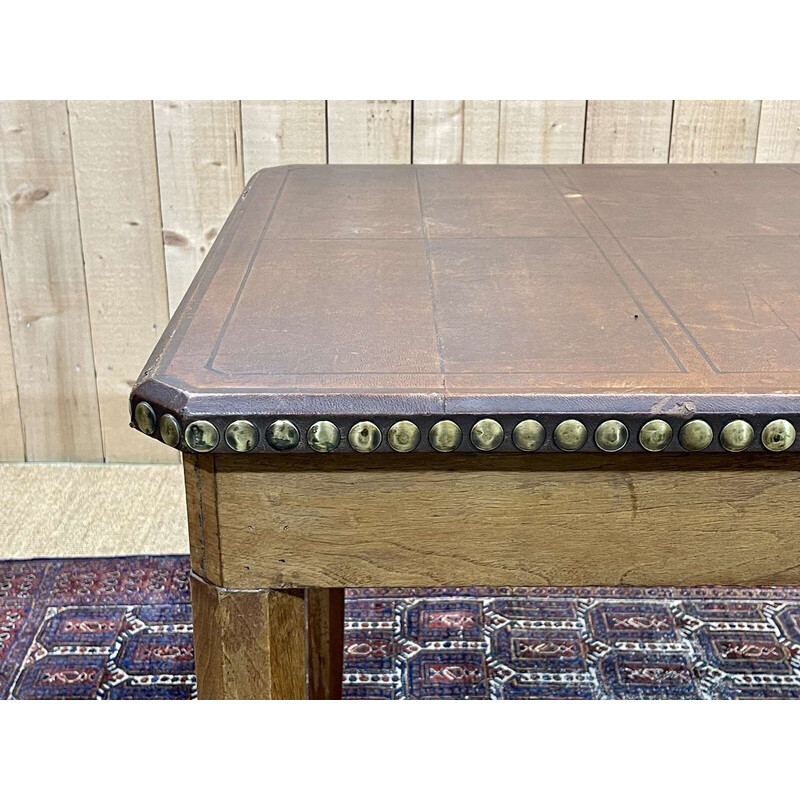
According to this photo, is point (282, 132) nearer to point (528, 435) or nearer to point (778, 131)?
point (778, 131)

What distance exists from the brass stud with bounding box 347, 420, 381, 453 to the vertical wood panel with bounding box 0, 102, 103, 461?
156 cm

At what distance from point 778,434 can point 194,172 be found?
1.60 meters

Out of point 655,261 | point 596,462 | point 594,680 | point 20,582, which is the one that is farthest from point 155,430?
point 20,582

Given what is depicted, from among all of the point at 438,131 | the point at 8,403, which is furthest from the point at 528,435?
the point at 8,403

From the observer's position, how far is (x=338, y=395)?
81 centimetres

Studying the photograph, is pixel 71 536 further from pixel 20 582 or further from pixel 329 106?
pixel 329 106

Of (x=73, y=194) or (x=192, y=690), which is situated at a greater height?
(x=73, y=194)

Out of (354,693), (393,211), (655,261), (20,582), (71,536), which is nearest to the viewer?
(655,261)

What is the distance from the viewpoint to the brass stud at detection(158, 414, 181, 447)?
0.80 metres

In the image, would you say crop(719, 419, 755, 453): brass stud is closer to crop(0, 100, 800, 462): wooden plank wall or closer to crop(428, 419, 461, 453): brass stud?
crop(428, 419, 461, 453): brass stud

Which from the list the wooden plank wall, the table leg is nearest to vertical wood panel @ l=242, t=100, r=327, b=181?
the wooden plank wall

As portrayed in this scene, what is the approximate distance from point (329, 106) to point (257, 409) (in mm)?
1449

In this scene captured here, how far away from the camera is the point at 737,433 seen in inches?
31.4

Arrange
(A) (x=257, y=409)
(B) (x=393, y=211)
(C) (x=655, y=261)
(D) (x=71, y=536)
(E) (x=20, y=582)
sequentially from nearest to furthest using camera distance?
(A) (x=257, y=409) → (C) (x=655, y=261) → (B) (x=393, y=211) → (E) (x=20, y=582) → (D) (x=71, y=536)
